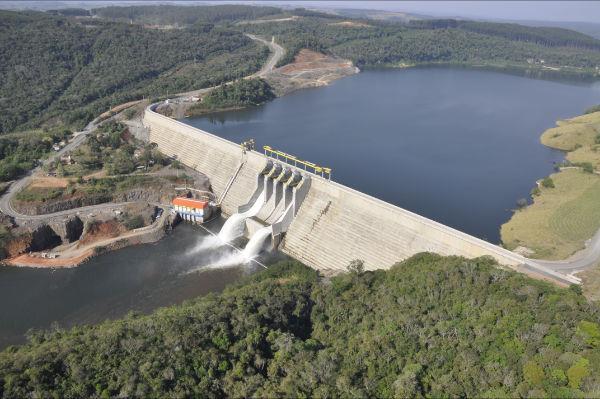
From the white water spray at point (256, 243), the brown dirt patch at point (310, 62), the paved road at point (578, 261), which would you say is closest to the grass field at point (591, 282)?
the paved road at point (578, 261)

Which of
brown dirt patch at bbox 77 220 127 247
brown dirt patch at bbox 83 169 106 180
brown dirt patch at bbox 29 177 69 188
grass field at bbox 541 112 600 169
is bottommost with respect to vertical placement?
brown dirt patch at bbox 77 220 127 247

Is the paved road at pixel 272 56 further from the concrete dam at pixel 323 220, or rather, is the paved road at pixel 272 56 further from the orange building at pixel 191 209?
the orange building at pixel 191 209

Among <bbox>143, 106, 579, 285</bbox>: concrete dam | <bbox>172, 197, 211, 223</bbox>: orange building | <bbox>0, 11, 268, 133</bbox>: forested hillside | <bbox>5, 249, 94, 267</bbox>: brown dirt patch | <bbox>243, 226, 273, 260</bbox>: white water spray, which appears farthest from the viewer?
<bbox>0, 11, 268, 133</bbox>: forested hillside

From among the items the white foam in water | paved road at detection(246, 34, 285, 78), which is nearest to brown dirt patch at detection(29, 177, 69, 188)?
the white foam in water

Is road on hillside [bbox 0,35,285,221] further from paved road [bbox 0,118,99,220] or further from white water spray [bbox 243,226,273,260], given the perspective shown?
white water spray [bbox 243,226,273,260]

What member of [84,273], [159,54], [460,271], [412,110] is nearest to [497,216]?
[460,271]

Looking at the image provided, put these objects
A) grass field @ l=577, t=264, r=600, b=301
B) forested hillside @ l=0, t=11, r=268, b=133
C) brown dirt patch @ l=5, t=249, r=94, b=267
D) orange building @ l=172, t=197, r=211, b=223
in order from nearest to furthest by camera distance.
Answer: grass field @ l=577, t=264, r=600, b=301, brown dirt patch @ l=5, t=249, r=94, b=267, orange building @ l=172, t=197, r=211, b=223, forested hillside @ l=0, t=11, r=268, b=133

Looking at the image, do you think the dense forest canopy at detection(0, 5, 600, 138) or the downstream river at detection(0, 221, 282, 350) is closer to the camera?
the downstream river at detection(0, 221, 282, 350)

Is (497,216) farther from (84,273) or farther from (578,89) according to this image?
(578,89)
